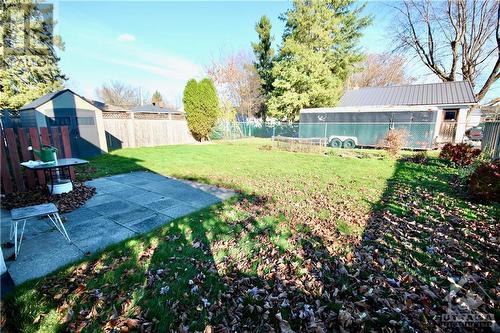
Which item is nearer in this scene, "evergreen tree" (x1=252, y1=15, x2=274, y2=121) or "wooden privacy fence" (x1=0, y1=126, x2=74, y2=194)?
"wooden privacy fence" (x1=0, y1=126, x2=74, y2=194)

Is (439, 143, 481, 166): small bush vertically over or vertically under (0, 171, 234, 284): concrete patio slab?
over

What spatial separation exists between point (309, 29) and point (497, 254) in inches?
921

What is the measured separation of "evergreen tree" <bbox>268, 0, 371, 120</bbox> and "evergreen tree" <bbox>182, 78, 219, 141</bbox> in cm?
750

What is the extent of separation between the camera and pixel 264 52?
27141mm

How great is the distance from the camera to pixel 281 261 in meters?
2.98

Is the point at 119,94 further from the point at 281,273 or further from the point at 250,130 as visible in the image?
the point at 281,273

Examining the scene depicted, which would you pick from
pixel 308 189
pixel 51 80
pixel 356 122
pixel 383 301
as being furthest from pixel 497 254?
pixel 51 80

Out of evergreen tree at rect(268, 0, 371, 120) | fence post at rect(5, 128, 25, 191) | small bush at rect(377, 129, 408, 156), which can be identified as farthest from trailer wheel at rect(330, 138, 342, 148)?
fence post at rect(5, 128, 25, 191)

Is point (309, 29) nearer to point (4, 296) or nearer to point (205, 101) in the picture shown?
point (205, 101)

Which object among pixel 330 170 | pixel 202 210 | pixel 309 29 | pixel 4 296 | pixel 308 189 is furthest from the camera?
pixel 309 29

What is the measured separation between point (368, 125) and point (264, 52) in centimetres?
1640

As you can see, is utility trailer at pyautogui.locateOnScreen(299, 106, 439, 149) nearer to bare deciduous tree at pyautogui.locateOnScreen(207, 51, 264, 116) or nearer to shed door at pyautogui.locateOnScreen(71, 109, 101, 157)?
bare deciduous tree at pyautogui.locateOnScreen(207, 51, 264, 116)

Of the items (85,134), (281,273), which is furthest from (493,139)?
(85,134)

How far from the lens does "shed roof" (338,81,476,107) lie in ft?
57.1
